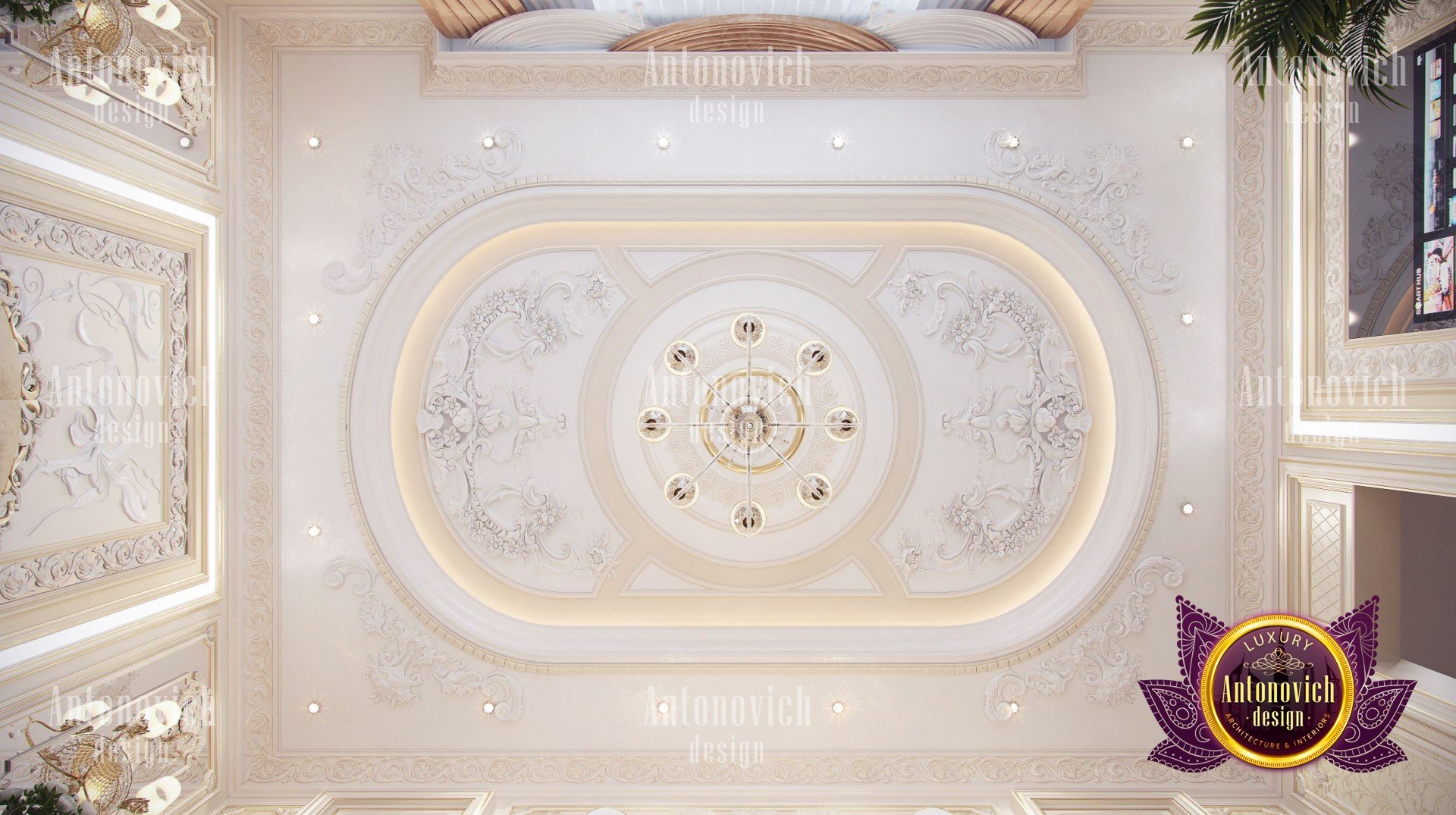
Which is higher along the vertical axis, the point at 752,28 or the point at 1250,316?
the point at 752,28

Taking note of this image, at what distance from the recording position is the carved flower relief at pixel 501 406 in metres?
3.46

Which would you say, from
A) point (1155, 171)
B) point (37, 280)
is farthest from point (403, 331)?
point (1155, 171)

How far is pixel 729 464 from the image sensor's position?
3490 mm

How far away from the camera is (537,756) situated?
335 cm

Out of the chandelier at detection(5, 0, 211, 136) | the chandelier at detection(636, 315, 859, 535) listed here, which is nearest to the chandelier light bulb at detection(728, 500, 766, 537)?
the chandelier at detection(636, 315, 859, 535)

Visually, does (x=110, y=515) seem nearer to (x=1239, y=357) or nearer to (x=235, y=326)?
(x=235, y=326)

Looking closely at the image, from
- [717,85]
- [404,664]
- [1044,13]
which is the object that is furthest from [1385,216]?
[404,664]

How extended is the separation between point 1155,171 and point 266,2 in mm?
4261

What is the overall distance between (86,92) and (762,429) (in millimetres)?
2951

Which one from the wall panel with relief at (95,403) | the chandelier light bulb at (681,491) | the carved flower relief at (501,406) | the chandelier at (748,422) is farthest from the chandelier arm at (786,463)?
the wall panel with relief at (95,403)

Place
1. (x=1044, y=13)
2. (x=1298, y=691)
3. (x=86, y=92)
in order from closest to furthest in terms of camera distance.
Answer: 1. (x=86, y=92)
2. (x=1298, y=691)
3. (x=1044, y=13)

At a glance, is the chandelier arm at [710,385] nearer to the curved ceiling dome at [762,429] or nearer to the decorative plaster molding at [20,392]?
the curved ceiling dome at [762,429]

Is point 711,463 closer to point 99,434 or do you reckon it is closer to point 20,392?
point 99,434

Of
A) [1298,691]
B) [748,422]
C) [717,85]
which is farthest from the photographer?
[748,422]
